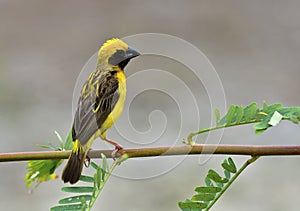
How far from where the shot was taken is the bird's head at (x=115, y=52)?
1.35m

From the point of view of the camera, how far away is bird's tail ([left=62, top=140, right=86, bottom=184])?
4.23 ft

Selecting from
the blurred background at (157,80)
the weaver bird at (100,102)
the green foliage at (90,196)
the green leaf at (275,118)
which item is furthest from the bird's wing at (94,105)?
the blurred background at (157,80)

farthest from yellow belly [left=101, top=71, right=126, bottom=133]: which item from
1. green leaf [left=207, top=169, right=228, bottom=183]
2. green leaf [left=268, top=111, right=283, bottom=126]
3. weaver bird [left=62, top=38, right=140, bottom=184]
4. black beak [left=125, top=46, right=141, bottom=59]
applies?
green leaf [left=268, top=111, right=283, bottom=126]

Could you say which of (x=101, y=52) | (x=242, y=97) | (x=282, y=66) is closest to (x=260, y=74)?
(x=282, y=66)

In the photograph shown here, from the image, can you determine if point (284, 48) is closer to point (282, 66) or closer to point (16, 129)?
point (282, 66)

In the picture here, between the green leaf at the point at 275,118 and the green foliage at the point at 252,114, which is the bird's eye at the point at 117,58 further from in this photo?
the green leaf at the point at 275,118

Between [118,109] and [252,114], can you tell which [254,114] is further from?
[118,109]

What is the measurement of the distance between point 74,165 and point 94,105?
0.60 ft

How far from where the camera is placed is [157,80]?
8016 millimetres

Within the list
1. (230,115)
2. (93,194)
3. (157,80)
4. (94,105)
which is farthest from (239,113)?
(157,80)

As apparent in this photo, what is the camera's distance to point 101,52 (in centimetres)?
135

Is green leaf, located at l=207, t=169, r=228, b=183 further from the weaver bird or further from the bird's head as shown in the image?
the bird's head

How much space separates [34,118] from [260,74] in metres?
3.28

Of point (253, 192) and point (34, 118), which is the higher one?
point (34, 118)
